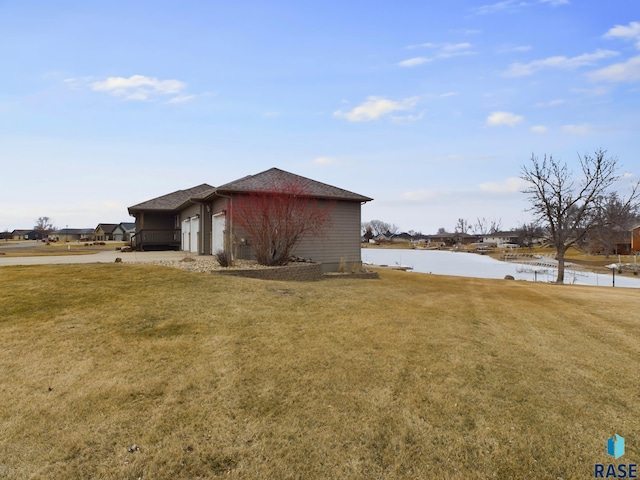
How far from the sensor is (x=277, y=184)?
17125 mm

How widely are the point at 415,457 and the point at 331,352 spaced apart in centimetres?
238

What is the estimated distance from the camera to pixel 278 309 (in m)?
8.10

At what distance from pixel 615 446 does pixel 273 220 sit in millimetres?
12483

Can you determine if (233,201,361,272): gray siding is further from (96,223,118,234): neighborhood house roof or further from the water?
(96,223,118,234): neighborhood house roof

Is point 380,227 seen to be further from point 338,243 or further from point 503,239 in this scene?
point 338,243

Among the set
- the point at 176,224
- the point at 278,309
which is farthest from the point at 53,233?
the point at 278,309

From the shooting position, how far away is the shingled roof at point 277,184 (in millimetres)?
16281

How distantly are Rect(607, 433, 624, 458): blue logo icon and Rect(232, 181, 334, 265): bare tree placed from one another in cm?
1177

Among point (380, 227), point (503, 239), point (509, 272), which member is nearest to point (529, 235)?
point (503, 239)

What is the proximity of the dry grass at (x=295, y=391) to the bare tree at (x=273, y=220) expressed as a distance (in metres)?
6.44

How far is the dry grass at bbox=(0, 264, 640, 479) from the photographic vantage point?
10.8 ft
